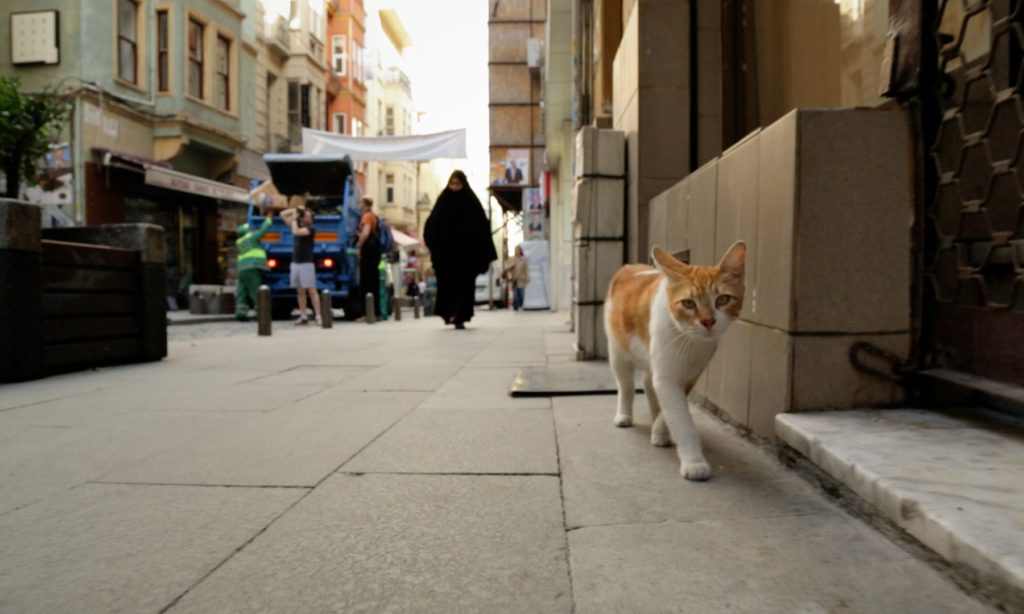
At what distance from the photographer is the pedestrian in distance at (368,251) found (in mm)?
12828

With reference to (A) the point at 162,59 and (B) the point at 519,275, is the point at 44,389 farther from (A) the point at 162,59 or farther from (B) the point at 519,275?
(A) the point at 162,59

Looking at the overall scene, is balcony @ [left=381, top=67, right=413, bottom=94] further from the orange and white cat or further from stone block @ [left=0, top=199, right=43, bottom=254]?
the orange and white cat

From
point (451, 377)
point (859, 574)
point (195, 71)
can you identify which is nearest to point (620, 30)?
point (451, 377)

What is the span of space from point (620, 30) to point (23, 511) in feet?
22.0

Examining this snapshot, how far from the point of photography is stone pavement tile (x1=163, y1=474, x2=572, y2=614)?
1469mm

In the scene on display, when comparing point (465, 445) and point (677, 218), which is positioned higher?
point (677, 218)

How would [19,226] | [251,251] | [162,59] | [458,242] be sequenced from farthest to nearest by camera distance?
[162,59] → [251,251] → [458,242] → [19,226]

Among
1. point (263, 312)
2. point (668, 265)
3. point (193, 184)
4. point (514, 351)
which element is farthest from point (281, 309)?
point (668, 265)

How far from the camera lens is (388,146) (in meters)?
16.2

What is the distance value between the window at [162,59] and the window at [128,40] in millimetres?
635

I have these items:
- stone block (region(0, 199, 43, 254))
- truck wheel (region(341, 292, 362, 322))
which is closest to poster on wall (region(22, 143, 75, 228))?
truck wheel (region(341, 292, 362, 322))

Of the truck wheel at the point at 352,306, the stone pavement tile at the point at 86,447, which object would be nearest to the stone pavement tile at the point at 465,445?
the stone pavement tile at the point at 86,447

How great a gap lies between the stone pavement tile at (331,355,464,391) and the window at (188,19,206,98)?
677 inches

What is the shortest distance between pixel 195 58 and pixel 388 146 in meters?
8.00
